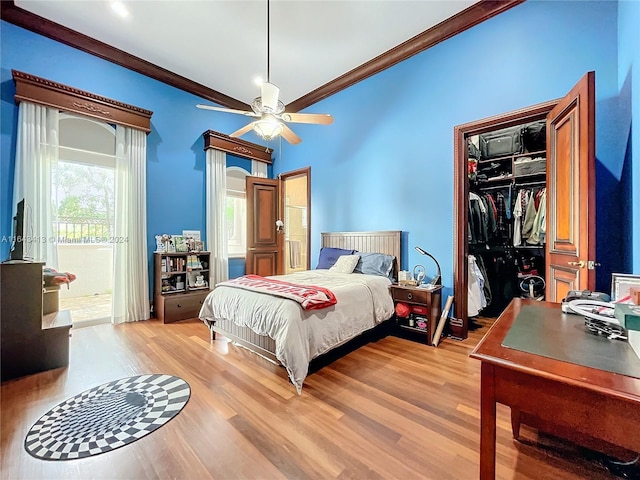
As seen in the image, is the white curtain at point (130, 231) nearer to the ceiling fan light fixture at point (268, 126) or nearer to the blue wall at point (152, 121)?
the blue wall at point (152, 121)

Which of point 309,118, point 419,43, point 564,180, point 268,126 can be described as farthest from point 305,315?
point 419,43

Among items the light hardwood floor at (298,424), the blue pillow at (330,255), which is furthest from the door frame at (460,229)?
the blue pillow at (330,255)

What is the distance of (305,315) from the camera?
217cm

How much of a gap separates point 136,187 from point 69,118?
1.04 metres

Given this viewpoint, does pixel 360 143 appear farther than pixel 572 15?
Yes

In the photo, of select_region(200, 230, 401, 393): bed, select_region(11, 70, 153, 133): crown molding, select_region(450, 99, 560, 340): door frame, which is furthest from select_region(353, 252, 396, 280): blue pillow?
select_region(11, 70, 153, 133): crown molding

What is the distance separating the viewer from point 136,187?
3.70m

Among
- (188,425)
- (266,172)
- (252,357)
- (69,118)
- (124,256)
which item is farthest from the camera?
(266,172)

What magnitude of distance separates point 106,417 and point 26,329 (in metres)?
1.29

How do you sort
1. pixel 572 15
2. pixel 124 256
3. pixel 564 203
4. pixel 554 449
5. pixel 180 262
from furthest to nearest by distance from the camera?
pixel 180 262
pixel 124 256
pixel 572 15
pixel 564 203
pixel 554 449

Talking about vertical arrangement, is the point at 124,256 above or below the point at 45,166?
below

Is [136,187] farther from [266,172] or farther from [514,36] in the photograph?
[514,36]

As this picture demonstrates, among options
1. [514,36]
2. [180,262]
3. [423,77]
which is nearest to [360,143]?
Answer: [423,77]

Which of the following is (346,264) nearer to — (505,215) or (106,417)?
(505,215)
